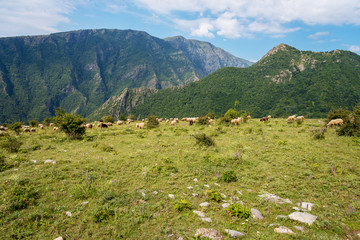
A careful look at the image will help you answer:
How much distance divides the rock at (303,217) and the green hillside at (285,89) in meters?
135

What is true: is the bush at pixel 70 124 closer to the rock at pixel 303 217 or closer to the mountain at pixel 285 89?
the rock at pixel 303 217

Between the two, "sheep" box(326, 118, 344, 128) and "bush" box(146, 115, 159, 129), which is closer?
"sheep" box(326, 118, 344, 128)

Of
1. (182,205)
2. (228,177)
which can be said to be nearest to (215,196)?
(182,205)

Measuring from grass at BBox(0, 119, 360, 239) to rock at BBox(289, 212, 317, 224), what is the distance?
0.65ft

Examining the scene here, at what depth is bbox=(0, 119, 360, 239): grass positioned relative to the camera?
6262 millimetres

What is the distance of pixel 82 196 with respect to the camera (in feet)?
27.0

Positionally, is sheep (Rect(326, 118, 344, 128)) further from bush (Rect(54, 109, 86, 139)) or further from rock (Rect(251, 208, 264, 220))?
bush (Rect(54, 109, 86, 139))

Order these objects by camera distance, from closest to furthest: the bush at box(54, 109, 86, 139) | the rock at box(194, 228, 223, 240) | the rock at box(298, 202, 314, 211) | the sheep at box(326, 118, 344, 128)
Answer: the rock at box(194, 228, 223, 240)
the rock at box(298, 202, 314, 211)
the bush at box(54, 109, 86, 139)
the sheep at box(326, 118, 344, 128)

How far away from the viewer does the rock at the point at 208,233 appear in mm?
5809

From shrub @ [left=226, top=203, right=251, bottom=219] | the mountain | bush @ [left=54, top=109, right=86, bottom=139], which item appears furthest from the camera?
the mountain

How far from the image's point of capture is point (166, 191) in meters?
9.03

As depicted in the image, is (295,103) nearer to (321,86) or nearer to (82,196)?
(321,86)

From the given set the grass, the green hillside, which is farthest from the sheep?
the green hillside

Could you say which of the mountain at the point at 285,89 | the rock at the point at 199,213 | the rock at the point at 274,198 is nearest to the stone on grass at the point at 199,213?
the rock at the point at 199,213
